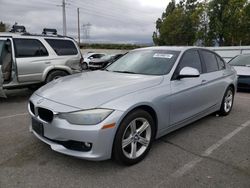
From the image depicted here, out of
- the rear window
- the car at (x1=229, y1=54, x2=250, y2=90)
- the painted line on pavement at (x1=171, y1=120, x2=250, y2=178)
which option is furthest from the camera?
the car at (x1=229, y1=54, x2=250, y2=90)

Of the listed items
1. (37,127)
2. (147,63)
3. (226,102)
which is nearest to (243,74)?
(226,102)

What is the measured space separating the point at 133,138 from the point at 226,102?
3.15 metres

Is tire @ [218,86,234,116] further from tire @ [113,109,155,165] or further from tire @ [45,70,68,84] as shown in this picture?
tire @ [45,70,68,84]

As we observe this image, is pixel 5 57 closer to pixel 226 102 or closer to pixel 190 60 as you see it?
pixel 190 60

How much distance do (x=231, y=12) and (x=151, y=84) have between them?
2081 cm

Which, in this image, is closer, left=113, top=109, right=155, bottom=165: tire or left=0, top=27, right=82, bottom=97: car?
left=113, top=109, right=155, bottom=165: tire

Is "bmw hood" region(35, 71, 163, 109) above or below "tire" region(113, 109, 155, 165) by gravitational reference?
above

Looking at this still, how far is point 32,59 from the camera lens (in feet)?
23.6

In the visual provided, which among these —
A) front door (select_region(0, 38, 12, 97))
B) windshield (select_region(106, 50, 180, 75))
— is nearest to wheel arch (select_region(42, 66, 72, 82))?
front door (select_region(0, 38, 12, 97))

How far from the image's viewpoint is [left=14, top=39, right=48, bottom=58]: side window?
705cm

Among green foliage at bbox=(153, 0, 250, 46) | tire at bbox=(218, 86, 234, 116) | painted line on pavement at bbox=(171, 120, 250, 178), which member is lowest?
painted line on pavement at bbox=(171, 120, 250, 178)

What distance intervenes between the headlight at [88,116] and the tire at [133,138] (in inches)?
10.6

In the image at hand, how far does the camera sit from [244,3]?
72.1 ft

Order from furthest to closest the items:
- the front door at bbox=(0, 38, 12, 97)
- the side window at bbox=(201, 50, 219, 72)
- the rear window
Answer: the rear window, the front door at bbox=(0, 38, 12, 97), the side window at bbox=(201, 50, 219, 72)
